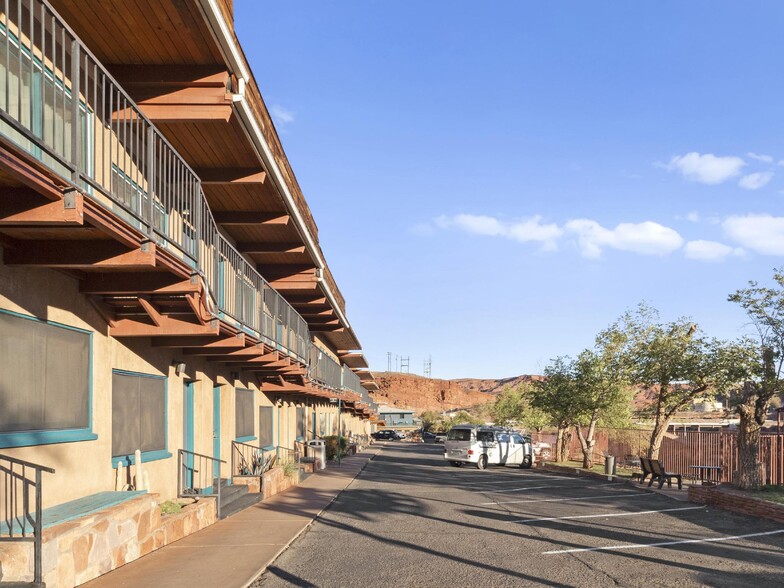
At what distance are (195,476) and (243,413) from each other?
539 centimetres

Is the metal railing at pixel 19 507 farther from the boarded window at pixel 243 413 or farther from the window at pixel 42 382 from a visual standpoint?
the boarded window at pixel 243 413

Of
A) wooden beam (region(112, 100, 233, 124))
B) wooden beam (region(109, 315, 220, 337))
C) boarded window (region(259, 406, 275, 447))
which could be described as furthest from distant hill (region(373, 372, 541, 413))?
wooden beam (region(112, 100, 233, 124))

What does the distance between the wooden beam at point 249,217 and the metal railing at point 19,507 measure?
349 inches

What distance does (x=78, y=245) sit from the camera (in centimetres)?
835

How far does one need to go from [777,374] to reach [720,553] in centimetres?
983

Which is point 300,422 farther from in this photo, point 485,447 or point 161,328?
point 161,328

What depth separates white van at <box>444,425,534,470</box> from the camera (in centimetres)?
3403

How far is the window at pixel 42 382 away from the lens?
8250mm

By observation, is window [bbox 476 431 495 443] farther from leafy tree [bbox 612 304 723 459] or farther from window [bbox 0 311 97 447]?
window [bbox 0 311 97 447]

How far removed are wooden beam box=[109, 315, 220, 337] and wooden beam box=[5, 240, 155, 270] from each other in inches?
116

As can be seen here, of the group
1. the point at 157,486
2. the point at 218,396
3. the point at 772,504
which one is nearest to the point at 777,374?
the point at 772,504

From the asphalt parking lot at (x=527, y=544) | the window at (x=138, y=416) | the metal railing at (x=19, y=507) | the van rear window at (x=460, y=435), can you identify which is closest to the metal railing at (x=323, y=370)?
the van rear window at (x=460, y=435)

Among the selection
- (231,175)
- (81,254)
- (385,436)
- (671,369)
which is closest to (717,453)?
(671,369)

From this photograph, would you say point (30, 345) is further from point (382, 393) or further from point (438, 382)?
point (438, 382)
